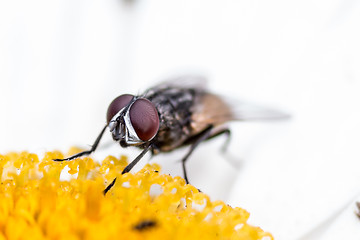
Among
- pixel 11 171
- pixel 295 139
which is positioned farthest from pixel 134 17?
pixel 11 171

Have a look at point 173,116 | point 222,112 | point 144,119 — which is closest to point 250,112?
point 222,112

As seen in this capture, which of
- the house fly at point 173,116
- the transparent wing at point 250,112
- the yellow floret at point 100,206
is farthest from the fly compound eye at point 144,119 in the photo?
the transparent wing at point 250,112

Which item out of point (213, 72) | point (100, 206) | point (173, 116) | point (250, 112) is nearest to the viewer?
point (100, 206)

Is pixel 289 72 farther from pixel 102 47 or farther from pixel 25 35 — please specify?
pixel 25 35

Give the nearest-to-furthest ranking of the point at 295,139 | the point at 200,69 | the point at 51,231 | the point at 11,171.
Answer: the point at 51,231 → the point at 11,171 → the point at 295,139 → the point at 200,69

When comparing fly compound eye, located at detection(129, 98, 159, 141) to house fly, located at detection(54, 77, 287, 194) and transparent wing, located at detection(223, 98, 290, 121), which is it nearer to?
house fly, located at detection(54, 77, 287, 194)

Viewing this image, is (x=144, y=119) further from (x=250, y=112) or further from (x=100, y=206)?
(x=250, y=112)
